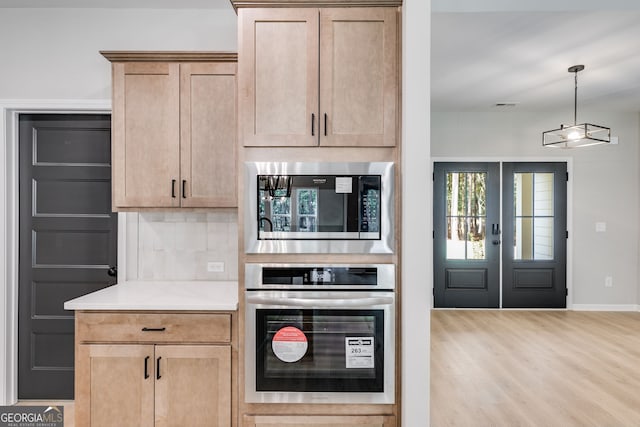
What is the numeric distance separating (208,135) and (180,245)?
Answer: 2.60 ft

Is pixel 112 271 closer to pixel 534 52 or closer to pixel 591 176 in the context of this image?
pixel 534 52

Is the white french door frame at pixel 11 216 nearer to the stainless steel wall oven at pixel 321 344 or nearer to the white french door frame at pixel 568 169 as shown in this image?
the stainless steel wall oven at pixel 321 344

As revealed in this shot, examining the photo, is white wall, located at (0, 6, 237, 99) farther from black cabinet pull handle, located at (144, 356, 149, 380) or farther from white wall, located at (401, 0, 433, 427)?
black cabinet pull handle, located at (144, 356, 149, 380)

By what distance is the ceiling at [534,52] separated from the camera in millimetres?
2830

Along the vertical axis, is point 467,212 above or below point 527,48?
below

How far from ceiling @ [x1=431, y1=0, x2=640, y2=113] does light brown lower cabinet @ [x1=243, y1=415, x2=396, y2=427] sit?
258 centimetres

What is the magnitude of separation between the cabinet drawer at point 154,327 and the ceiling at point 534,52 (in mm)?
2471

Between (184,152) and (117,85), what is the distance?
1.77 feet

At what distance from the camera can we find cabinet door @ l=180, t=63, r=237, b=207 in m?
2.37

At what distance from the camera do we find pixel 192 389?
206 centimetres

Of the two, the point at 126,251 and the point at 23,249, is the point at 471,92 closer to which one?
the point at 126,251

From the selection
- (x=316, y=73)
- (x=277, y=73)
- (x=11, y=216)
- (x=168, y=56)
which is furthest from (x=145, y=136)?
(x=11, y=216)

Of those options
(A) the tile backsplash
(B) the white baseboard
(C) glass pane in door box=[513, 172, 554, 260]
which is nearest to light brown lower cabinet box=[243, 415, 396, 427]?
(A) the tile backsplash

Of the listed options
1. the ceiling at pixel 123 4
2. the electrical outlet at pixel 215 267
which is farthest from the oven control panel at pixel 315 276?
the ceiling at pixel 123 4
